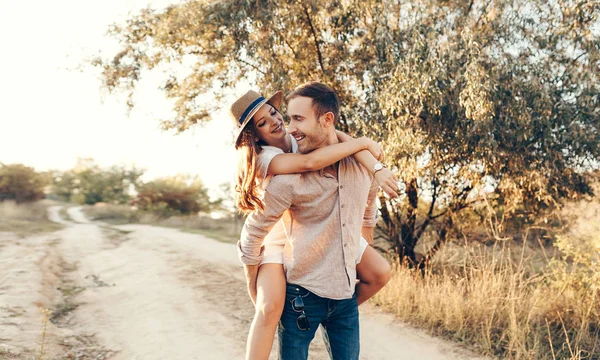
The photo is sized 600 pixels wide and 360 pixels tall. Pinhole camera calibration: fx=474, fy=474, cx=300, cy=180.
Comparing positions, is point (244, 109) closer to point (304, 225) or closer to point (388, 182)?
point (304, 225)

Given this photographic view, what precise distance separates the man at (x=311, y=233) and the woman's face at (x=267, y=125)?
18 centimetres

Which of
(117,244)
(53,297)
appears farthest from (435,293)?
(117,244)

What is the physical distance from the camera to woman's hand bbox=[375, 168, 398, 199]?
2262 millimetres

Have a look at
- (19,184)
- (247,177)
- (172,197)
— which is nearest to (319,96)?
(247,177)

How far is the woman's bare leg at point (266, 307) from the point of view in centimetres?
221

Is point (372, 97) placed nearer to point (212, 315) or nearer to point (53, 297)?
point (212, 315)

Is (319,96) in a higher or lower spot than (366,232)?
higher

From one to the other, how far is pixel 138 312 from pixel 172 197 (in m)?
25.9

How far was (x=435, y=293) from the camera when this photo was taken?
582 cm

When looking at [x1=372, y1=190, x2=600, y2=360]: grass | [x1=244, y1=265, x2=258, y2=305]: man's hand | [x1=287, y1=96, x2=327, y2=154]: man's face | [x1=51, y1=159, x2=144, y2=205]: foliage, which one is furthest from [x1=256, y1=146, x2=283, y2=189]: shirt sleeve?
[x1=51, y1=159, x2=144, y2=205]: foliage

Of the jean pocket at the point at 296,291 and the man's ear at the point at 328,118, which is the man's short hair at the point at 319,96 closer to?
the man's ear at the point at 328,118

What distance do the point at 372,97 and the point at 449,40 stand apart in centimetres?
125

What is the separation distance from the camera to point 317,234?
7.36ft

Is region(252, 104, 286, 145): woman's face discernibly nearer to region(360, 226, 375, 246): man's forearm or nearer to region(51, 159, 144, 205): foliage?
region(360, 226, 375, 246): man's forearm
